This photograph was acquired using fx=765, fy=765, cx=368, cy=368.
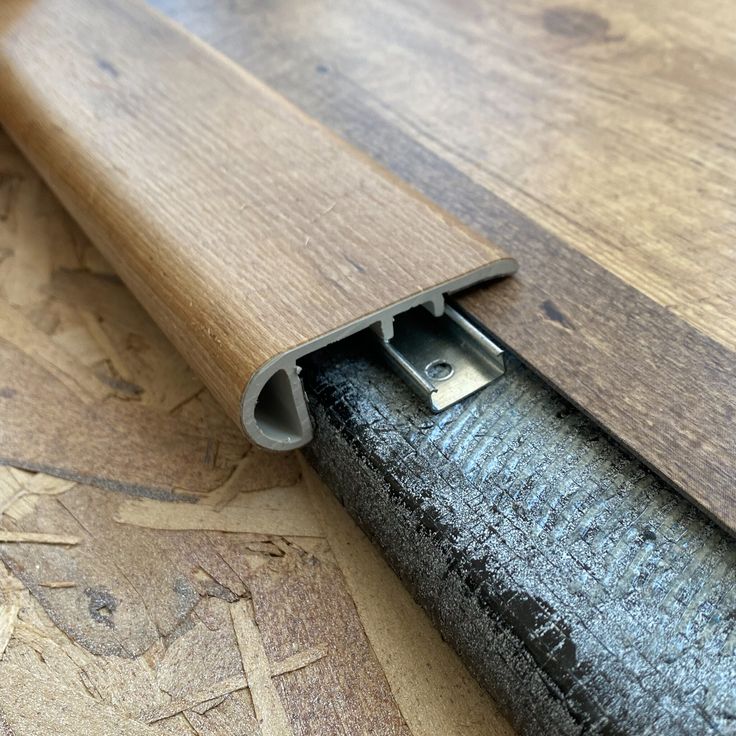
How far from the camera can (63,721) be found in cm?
59

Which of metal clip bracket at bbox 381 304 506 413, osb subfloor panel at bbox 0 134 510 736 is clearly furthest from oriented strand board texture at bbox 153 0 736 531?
osb subfloor panel at bbox 0 134 510 736

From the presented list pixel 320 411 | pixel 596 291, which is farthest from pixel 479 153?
pixel 320 411

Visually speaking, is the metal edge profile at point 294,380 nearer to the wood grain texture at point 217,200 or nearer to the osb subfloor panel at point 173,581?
the wood grain texture at point 217,200

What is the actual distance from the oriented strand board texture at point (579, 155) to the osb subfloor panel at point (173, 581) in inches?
10.2

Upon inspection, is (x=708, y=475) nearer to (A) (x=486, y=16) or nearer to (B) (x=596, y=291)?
(B) (x=596, y=291)

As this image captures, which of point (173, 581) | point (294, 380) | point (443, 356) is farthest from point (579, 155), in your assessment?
point (173, 581)

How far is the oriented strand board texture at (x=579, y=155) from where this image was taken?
1.99ft

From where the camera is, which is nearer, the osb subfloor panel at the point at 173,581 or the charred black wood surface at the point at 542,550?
the charred black wood surface at the point at 542,550

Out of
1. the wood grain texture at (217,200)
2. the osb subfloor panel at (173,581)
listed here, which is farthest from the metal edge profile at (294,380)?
the osb subfloor panel at (173,581)

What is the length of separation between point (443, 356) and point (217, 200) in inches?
10.2

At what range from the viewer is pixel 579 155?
0.85 meters

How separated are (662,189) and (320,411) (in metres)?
0.43

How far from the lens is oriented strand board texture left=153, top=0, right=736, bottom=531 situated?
1.99ft

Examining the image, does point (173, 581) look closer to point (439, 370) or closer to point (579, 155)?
point (439, 370)
